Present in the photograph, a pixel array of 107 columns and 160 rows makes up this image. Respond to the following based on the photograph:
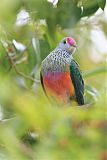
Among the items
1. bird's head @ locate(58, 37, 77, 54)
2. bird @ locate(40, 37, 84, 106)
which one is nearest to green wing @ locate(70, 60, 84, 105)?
bird @ locate(40, 37, 84, 106)

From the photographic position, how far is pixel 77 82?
2.79 m

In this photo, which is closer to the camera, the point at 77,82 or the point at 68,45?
the point at 77,82

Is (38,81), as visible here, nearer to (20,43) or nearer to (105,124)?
(20,43)

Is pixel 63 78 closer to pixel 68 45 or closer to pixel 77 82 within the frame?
pixel 77 82

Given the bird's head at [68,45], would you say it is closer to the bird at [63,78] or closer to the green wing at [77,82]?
the bird at [63,78]

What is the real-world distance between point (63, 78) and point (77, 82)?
0.10 m

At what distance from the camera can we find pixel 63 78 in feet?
9.29

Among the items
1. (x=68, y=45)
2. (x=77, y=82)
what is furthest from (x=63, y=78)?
(x=68, y=45)

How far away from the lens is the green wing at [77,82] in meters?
2.71

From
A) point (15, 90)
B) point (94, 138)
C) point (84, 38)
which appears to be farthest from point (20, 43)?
point (94, 138)

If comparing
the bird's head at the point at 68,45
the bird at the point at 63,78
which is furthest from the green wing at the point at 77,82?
the bird's head at the point at 68,45

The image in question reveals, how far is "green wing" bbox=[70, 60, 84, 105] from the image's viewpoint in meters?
2.71

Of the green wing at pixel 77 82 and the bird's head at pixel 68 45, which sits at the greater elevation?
the bird's head at pixel 68 45

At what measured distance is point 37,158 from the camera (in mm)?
540
